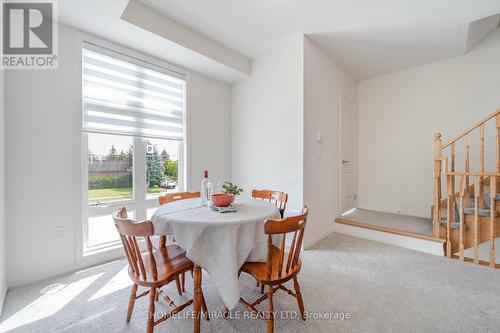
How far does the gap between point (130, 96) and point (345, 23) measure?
9.33ft

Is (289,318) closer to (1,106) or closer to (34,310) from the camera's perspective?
(34,310)

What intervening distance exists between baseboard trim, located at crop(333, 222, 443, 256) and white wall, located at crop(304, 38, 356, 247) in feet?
0.80

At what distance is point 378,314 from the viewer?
161 centimetres

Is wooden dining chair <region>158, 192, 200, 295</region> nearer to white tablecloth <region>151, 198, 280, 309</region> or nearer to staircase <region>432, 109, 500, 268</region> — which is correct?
white tablecloth <region>151, 198, 280, 309</region>

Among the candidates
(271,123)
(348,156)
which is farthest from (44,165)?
(348,156)

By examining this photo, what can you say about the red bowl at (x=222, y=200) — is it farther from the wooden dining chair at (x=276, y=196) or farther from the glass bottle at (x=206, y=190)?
the wooden dining chair at (x=276, y=196)

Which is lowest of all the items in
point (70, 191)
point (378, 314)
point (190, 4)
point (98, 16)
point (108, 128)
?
point (378, 314)

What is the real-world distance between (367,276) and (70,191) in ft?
10.7

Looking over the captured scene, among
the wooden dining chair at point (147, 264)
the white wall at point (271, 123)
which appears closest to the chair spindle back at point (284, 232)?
the wooden dining chair at point (147, 264)

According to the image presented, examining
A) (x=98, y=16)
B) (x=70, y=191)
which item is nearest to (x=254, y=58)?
(x=98, y=16)

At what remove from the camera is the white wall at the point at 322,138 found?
2.88 meters

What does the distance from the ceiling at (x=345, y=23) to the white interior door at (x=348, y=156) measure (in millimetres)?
1012

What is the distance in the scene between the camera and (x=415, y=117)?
378cm

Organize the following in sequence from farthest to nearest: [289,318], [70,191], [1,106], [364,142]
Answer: [364,142]
[70,191]
[1,106]
[289,318]
